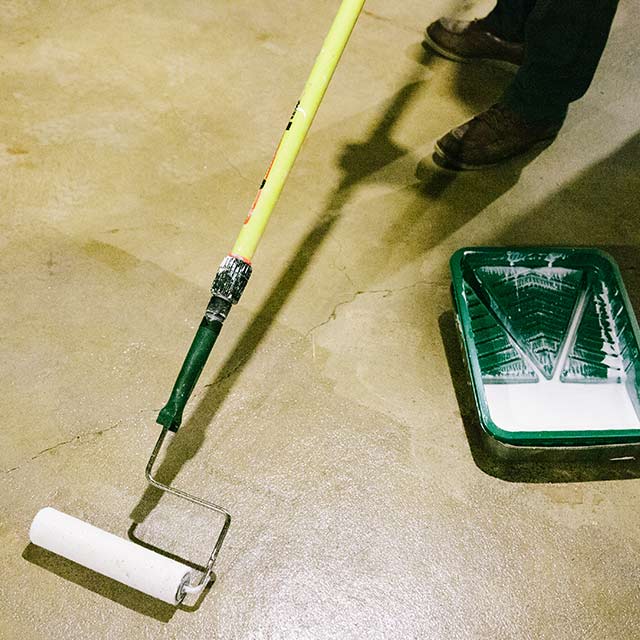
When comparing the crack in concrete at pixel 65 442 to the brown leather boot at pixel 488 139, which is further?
the brown leather boot at pixel 488 139

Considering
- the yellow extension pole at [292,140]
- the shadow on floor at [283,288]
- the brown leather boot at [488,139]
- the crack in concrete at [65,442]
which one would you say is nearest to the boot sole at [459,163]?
the brown leather boot at [488,139]

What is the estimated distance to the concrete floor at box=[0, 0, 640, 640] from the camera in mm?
1293

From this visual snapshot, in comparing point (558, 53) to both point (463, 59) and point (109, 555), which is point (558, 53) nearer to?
point (463, 59)

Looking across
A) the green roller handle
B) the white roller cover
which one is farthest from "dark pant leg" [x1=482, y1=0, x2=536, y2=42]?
the white roller cover

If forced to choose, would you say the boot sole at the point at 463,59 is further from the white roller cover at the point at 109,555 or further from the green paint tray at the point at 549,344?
the white roller cover at the point at 109,555

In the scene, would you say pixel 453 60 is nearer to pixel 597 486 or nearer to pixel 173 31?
pixel 173 31

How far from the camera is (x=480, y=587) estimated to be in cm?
131

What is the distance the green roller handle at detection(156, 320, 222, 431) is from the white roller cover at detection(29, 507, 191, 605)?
0.70ft

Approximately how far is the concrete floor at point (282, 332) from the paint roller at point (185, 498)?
0.12 m

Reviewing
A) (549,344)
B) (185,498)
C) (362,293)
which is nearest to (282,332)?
(362,293)

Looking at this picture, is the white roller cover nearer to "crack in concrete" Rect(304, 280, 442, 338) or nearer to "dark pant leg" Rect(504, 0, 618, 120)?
"crack in concrete" Rect(304, 280, 442, 338)

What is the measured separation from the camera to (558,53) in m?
1.79

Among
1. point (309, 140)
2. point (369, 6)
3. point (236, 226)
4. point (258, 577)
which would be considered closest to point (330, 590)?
point (258, 577)

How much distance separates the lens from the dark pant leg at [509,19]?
2.21 m
